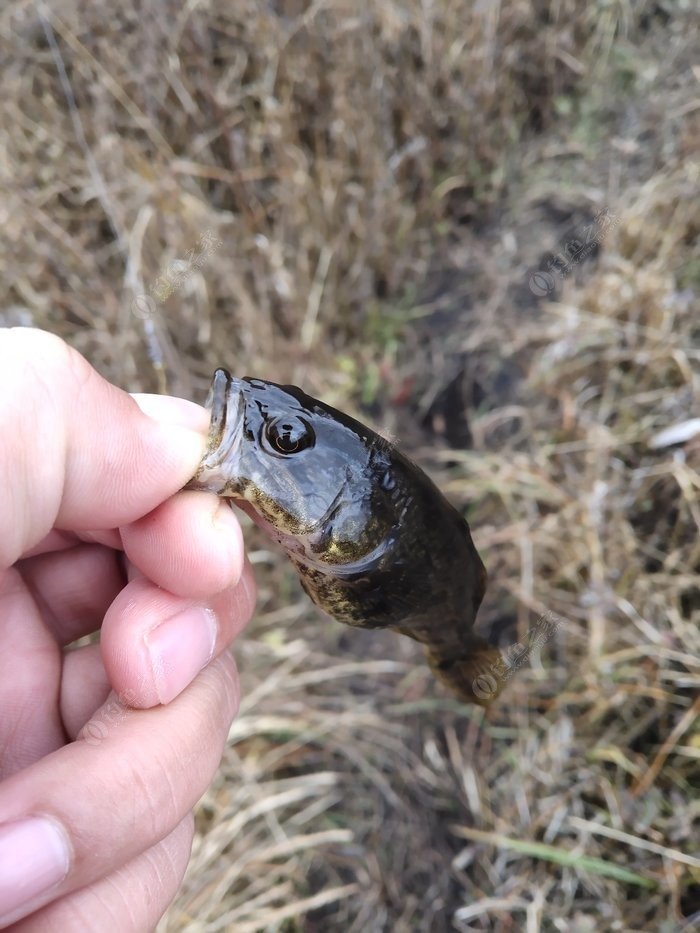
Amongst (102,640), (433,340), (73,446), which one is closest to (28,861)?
(102,640)

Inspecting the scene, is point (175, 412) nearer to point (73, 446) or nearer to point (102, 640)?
point (73, 446)

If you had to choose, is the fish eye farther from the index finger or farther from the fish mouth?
the index finger

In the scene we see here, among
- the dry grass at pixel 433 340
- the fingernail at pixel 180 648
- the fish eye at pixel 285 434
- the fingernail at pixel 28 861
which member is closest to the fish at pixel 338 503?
the fish eye at pixel 285 434

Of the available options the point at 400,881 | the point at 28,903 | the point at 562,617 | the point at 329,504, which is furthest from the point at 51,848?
the point at 562,617

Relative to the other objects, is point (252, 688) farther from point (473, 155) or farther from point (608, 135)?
point (608, 135)

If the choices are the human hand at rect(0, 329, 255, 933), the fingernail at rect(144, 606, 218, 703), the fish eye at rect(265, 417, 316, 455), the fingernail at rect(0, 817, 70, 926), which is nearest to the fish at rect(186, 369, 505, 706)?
the fish eye at rect(265, 417, 316, 455)

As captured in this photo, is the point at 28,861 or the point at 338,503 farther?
the point at 338,503
